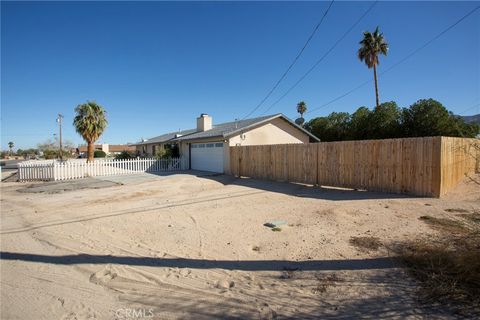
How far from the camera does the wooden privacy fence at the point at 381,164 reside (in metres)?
8.64

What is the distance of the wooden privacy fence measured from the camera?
8641 millimetres

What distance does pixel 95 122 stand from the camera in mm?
24469

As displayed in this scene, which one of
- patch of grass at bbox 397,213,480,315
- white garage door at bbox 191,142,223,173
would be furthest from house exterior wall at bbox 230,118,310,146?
patch of grass at bbox 397,213,480,315

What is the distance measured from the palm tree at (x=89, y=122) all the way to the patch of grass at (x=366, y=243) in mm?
24346

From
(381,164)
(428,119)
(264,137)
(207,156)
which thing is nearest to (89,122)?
(207,156)

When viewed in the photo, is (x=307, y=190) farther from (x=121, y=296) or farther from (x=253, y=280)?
(x=121, y=296)

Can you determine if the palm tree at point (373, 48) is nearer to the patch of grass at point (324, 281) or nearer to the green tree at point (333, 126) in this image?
the green tree at point (333, 126)

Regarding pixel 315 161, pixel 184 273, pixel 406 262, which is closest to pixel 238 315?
pixel 184 273

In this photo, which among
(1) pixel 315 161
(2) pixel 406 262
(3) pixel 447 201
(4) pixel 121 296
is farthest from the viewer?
(1) pixel 315 161

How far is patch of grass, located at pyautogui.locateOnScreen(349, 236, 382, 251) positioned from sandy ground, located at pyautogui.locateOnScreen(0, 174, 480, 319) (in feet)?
0.43

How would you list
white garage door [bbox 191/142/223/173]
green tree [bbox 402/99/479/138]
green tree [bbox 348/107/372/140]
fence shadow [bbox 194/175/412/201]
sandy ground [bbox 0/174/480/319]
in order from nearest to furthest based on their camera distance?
sandy ground [bbox 0/174/480/319], fence shadow [bbox 194/175/412/201], white garage door [bbox 191/142/223/173], green tree [bbox 402/99/479/138], green tree [bbox 348/107/372/140]

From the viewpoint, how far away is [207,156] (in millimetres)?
19922

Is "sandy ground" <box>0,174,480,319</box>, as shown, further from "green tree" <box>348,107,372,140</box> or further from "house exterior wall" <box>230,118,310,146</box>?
"green tree" <box>348,107,372,140</box>

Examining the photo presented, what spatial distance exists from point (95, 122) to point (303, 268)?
25222mm
